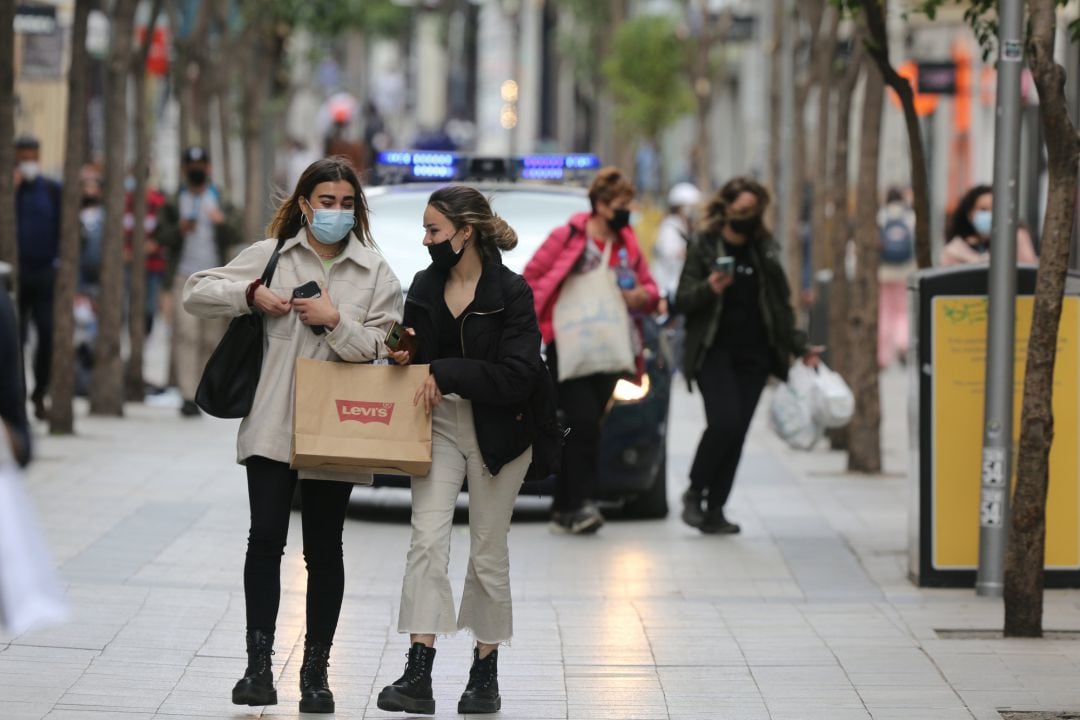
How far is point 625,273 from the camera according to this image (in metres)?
11.6

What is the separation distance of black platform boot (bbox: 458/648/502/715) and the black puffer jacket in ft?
1.98

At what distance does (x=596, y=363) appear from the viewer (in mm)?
11328

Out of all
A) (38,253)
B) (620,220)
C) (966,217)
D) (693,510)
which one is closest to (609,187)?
(620,220)

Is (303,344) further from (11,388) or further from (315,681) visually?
(11,388)

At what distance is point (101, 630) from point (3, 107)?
6251 millimetres

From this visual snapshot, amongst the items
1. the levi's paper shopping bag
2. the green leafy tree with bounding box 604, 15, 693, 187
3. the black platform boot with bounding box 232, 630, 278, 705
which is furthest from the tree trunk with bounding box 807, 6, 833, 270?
the green leafy tree with bounding box 604, 15, 693, 187

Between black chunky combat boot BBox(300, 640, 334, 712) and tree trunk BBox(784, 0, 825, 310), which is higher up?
tree trunk BBox(784, 0, 825, 310)

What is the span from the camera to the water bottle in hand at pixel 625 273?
1153 centimetres

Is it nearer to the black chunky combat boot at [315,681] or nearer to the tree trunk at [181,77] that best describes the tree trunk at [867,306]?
the black chunky combat boot at [315,681]

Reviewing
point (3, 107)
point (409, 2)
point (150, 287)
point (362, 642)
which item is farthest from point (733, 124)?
point (362, 642)

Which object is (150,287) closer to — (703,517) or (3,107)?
(3,107)

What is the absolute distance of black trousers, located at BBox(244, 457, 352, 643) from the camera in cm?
715

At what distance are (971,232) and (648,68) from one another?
29.8 metres

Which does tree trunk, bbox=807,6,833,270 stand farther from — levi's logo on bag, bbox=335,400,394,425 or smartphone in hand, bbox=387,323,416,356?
levi's logo on bag, bbox=335,400,394,425
